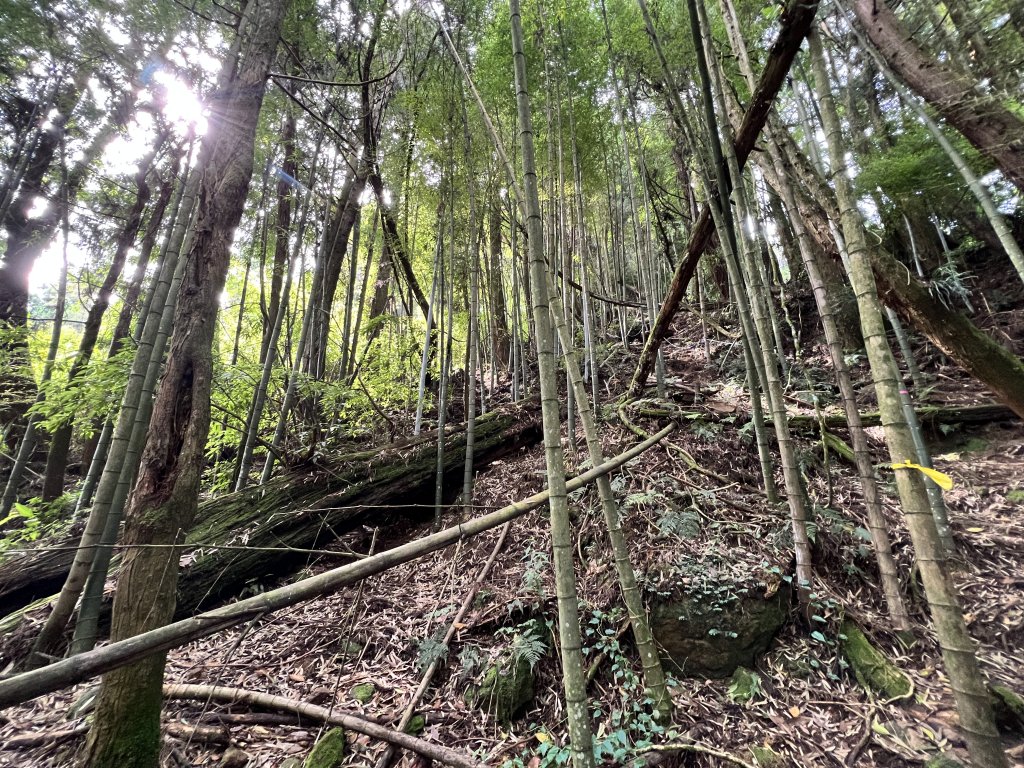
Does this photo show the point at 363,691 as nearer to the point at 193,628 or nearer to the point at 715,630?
the point at 193,628

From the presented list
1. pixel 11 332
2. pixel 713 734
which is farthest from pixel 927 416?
pixel 11 332

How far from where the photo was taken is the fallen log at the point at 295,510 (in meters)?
2.65

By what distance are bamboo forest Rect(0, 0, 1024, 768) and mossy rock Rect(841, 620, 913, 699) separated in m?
0.01

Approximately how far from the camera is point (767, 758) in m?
1.54

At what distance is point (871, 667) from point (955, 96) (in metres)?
3.74

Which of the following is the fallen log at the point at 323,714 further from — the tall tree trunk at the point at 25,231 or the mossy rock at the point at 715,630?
the tall tree trunk at the point at 25,231

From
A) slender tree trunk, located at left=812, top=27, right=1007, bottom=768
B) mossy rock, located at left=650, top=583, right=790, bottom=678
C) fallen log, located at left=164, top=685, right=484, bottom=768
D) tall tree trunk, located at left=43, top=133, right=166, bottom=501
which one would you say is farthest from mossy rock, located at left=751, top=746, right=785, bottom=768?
tall tree trunk, located at left=43, top=133, right=166, bottom=501

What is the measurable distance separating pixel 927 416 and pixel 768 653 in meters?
2.42

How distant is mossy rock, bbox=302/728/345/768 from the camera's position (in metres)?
1.69

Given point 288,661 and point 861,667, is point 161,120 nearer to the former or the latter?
point 288,661

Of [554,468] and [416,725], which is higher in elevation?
[554,468]

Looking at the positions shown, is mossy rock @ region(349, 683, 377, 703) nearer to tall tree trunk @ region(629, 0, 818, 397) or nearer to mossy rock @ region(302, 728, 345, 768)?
mossy rock @ region(302, 728, 345, 768)

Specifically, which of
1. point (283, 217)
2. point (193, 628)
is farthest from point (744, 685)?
point (283, 217)

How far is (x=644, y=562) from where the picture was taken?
7.40 feet
